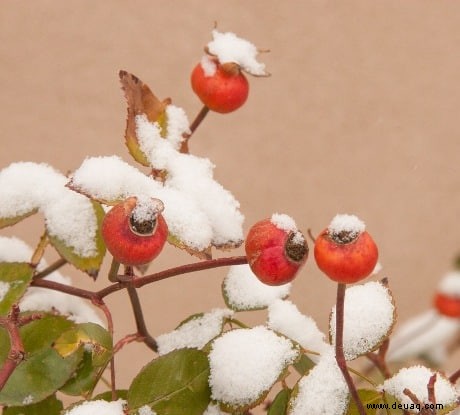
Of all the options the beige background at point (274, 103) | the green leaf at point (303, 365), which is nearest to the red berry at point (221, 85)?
the green leaf at point (303, 365)

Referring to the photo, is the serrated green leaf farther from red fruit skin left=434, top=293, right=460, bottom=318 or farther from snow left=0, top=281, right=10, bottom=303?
red fruit skin left=434, top=293, right=460, bottom=318

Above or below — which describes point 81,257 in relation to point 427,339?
below

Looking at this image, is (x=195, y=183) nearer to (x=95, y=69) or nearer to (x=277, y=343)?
(x=277, y=343)

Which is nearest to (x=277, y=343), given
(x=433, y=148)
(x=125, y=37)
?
(x=125, y=37)

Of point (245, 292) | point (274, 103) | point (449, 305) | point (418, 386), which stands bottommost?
point (418, 386)

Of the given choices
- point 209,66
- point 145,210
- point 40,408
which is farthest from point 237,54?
point 40,408

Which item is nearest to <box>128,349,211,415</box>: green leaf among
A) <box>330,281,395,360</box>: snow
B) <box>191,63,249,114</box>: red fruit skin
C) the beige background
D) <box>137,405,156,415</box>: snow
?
<box>137,405,156,415</box>: snow

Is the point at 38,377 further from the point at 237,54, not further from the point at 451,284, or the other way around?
the point at 451,284
